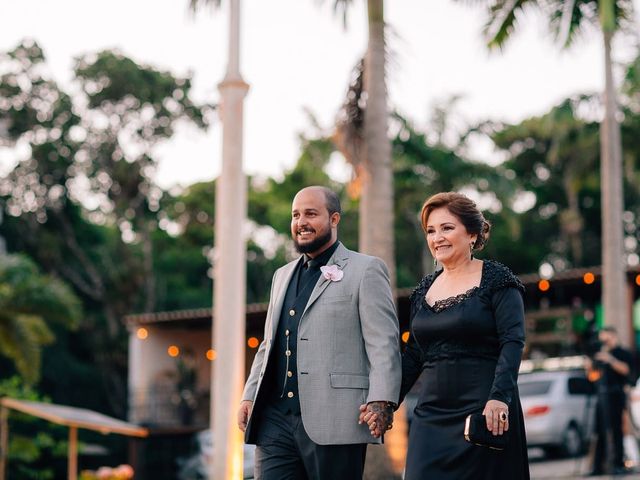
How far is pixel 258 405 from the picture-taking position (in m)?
4.79

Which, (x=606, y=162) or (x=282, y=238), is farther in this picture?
(x=282, y=238)

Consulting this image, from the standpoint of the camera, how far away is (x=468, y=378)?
452 centimetres

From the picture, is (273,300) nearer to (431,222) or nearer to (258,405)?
(258,405)

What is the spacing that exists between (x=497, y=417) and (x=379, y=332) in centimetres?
65

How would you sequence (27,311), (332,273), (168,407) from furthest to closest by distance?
1. (168,407)
2. (27,311)
3. (332,273)

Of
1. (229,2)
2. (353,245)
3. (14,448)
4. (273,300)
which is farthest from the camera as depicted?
(353,245)

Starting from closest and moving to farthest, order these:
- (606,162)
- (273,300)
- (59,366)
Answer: (273,300)
(606,162)
(59,366)

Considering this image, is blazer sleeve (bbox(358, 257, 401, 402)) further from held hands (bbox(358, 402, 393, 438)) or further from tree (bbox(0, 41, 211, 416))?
tree (bbox(0, 41, 211, 416))

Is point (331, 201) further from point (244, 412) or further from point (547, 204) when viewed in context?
point (547, 204)

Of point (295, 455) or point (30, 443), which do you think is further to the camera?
point (30, 443)

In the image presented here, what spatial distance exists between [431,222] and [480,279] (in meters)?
0.33

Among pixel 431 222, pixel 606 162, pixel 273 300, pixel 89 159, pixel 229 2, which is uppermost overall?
pixel 89 159

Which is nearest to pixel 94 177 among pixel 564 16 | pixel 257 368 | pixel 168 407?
pixel 168 407

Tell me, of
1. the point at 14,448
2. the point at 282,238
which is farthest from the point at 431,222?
the point at 282,238
